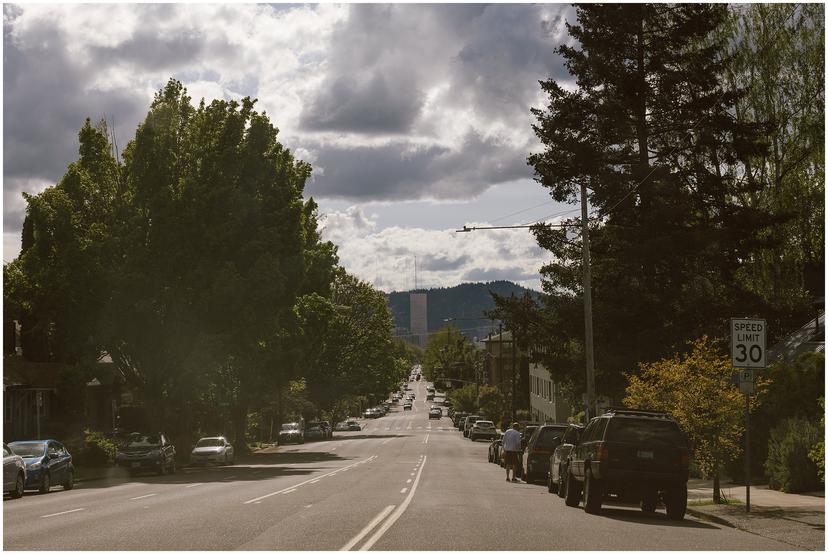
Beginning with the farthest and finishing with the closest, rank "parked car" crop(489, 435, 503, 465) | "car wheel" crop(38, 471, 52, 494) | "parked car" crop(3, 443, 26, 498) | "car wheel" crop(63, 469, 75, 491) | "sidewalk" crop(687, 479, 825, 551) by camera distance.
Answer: "parked car" crop(489, 435, 503, 465), "car wheel" crop(63, 469, 75, 491), "car wheel" crop(38, 471, 52, 494), "parked car" crop(3, 443, 26, 498), "sidewalk" crop(687, 479, 825, 551)

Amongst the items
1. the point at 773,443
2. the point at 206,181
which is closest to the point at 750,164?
the point at 773,443

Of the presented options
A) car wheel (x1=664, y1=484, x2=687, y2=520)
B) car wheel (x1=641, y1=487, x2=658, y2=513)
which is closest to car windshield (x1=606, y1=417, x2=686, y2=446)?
car wheel (x1=664, y1=484, x2=687, y2=520)

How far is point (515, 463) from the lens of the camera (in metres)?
32.2

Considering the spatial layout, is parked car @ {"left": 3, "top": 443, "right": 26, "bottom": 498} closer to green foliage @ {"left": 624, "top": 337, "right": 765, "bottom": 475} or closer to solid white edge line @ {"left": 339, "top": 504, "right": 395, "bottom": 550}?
solid white edge line @ {"left": 339, "top": 504, "right": 395, "bottom": 550}

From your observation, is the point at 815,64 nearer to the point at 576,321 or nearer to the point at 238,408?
the point at 576,321

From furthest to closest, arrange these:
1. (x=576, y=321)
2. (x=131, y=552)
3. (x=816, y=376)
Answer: (x=576, y=321) < (x=816, y=376) < (x=131, y=552)

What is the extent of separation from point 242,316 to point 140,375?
7.97 metres

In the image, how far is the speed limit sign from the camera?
1908 cm

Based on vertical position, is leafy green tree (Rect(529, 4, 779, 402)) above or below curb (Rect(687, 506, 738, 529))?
above

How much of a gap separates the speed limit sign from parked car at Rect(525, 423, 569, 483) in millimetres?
11873

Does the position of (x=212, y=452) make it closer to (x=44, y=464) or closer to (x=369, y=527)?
(x=44, y=464)

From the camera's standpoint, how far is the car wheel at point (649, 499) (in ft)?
62.3

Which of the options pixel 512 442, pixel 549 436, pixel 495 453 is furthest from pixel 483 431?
pixel 549 436

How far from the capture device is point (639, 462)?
1880cm
